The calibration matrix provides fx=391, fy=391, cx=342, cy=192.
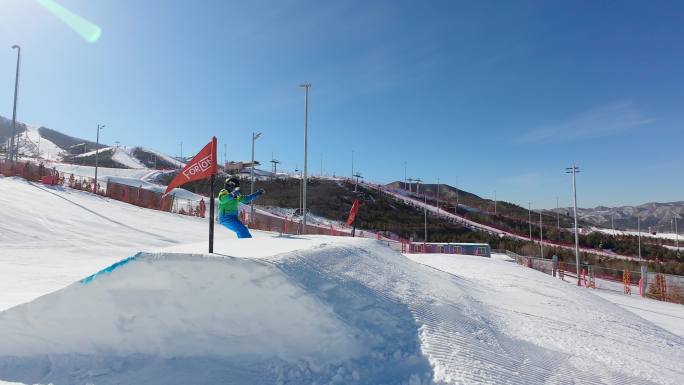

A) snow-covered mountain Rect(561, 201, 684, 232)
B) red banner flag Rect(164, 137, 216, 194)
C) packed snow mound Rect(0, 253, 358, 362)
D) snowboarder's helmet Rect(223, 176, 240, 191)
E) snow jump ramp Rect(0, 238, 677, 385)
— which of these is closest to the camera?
snow jump ramp Rect(0, 238, 677, 385)

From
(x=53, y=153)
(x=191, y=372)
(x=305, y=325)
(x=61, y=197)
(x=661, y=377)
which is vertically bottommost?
(x=661, y=377)

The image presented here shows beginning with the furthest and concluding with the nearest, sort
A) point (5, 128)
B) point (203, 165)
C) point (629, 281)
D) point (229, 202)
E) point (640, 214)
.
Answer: point (640, 214) → point (5, 128) → point (629, 281) → point (229, 202) → point (203, 165)

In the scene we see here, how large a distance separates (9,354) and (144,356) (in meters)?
1.10

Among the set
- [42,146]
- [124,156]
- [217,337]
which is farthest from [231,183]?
[42,146]

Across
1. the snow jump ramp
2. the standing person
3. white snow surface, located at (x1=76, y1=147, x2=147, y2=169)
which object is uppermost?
white snow surface, located at (x1=76, y1=147, x2=147, y2=169)

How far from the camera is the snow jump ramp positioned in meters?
3.07

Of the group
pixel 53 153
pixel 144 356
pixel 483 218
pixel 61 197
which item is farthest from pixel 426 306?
pixel 53 153

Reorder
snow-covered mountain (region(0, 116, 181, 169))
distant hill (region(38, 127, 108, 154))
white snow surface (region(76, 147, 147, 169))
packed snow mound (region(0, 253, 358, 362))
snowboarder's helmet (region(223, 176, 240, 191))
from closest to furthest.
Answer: packed snow mound (region(0, 253, 358, 362)) → snowboarder's helmet (region(223, 176, 240, 191)) → snow-covered mountain (region(0, 116, 181, 169)) → white snow surface (region(76, 147, 147, 169)) → distant hill (region(38, 127, 108, 154))

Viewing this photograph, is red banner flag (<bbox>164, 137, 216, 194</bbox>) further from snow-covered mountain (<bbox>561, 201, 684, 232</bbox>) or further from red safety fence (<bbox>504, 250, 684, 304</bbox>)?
snow-covered mountain (<bbox>561, 201, 684, 232</bbox>)

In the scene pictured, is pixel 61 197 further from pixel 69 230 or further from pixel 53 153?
pixel 53 153

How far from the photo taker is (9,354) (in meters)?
3.21

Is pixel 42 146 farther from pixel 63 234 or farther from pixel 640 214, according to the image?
pixel 640 214

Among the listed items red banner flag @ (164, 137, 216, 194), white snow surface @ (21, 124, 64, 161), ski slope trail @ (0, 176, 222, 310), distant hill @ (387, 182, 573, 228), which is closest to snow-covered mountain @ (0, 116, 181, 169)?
white snow surface @ (21, 124, 64, 161)

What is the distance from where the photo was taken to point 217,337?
334cm
